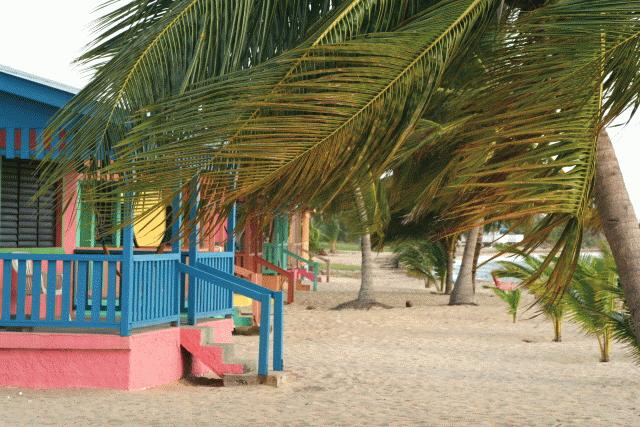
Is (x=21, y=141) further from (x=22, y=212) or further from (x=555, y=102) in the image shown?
(x=555, y=102)

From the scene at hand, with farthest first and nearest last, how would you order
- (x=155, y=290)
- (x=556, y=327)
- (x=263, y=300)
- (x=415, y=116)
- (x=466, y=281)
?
(x=466, y=281)
(x=556, y=327)
(x=263, y=300)
(x=155, y=290)
(x=415, y=116)

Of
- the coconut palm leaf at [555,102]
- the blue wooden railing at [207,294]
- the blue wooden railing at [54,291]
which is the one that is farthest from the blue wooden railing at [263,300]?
the coconut palm leaf at [555,102]

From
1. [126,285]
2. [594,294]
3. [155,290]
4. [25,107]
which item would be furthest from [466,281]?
[25,107]

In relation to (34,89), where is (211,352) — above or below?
below

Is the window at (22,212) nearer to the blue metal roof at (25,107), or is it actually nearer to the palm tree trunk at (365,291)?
the blue metal roof at (25,107)

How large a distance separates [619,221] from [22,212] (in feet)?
28.3

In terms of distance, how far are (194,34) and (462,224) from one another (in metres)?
2.55

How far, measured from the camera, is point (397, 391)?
11102mm

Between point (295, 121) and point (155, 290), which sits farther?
point (155, 290)

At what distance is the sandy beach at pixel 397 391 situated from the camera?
920cm

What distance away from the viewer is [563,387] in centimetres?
1178

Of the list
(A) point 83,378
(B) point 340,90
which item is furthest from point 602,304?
(B) point 340,90

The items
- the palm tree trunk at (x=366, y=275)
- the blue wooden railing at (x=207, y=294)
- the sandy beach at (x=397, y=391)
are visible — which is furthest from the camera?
the palm tree trunk at (x=366, y=275)

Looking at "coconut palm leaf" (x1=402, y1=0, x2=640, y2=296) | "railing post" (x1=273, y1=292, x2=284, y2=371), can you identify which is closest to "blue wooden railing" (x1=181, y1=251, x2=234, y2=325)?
"railing post" (x1=273, y1=292, x2=284, y2=371)
